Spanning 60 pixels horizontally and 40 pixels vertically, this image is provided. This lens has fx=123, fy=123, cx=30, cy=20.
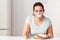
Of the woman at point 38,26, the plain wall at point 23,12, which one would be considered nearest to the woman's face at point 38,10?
the woman at point 38,26

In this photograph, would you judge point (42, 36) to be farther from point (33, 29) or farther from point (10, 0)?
point (10, 0)

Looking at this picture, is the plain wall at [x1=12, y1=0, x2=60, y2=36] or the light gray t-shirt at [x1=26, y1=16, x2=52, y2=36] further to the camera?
the plain wall at [x1=12, y1=0, x2=60, y2=36]

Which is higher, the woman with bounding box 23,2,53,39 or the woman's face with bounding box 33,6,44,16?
the woman's face with bounding box 33,6,44,16

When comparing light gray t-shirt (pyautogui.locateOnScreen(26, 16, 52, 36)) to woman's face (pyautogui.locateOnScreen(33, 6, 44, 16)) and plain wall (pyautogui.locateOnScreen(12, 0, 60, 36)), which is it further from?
A: plain wall (pyautogui.locateOnScreen(12, 0, 60, 36))

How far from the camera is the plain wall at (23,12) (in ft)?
2.90

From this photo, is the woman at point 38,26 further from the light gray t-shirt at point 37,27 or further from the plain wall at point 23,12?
the plain wall at point 23,12

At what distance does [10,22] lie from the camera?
93 cm

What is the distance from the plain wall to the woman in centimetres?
24

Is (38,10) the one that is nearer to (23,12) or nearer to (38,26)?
(38,26)

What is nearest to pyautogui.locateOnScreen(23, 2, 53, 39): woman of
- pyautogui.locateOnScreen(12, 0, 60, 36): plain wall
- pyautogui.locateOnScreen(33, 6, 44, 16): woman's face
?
pyautogui.locateOnScreen(33, 6, 44, 16): woman's face

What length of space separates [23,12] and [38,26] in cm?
35

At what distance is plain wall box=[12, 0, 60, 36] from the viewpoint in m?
0.89

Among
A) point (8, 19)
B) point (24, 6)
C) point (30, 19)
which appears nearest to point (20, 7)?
point (24, 6)


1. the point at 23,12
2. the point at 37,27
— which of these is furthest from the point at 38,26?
the point at 23,12
